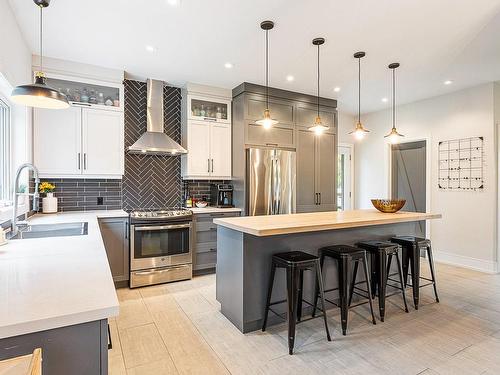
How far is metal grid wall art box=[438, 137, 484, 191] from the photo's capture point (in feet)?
14.7

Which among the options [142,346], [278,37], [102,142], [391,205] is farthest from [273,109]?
[142,346]

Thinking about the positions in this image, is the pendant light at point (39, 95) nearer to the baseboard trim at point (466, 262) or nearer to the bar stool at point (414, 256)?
the bar stool at point (414, 256)

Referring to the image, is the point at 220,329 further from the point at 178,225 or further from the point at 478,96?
the point at 478,96

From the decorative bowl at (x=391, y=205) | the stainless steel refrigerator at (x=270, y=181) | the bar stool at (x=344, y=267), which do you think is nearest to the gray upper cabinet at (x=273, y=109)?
the stainless steel refrigerator at (x=270, y=181)

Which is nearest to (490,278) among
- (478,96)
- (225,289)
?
(478,96)

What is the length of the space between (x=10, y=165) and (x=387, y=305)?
441 centimetres

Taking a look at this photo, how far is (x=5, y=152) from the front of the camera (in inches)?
121

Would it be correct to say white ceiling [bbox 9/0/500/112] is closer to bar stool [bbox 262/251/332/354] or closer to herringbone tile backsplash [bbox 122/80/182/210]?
herringbone tile backsplash [bbox 122/80/182/210]

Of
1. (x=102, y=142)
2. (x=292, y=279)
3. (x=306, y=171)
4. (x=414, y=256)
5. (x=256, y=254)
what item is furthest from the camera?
(x=306, y=171)

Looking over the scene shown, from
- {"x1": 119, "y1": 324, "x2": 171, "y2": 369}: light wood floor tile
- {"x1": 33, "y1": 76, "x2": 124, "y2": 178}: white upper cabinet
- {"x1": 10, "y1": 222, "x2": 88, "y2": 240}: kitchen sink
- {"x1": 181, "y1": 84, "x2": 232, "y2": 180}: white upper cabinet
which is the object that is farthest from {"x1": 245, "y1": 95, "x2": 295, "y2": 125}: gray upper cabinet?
{"x1": 119, "y1": 324, "x2": 171, "y2": 369}: light wood floor tile

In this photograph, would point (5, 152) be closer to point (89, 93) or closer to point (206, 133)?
point (89, 93)

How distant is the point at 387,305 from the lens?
125 inches

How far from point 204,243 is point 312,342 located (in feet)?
7.18

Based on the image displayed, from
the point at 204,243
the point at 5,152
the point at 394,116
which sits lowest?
the point at 204,243
